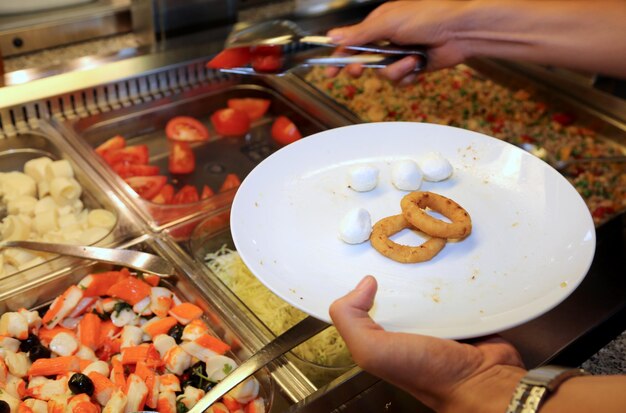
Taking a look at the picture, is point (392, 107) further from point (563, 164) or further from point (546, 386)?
point (546, 386)

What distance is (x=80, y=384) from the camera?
4.53ft

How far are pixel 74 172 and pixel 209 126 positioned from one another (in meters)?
0.60

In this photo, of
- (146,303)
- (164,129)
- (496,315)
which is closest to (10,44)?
(164,129)

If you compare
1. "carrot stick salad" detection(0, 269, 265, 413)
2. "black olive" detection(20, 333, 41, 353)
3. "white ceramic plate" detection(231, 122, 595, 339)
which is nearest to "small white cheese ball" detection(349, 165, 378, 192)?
"white ceramic plate" detection(231, 122, 595, 339)

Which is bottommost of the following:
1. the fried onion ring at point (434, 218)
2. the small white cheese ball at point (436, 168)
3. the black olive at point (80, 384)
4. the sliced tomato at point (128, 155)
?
the black olive at point (80, 384)

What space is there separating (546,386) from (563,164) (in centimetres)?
147

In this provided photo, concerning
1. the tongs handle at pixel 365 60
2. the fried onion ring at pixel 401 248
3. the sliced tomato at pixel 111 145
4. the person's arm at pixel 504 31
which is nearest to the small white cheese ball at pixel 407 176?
the fried onion ring at pixel 401 248

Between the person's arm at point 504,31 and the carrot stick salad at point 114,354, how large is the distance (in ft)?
3.38

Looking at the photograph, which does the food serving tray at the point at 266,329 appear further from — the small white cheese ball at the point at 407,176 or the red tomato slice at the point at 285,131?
the red tomato slice at the point at 285,131

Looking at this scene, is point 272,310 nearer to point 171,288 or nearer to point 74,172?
point 171,288

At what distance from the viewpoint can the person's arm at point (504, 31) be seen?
196 cm

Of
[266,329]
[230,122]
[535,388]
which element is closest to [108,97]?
[230,122]

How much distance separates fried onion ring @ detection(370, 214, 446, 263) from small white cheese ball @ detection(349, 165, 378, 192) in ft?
0.54

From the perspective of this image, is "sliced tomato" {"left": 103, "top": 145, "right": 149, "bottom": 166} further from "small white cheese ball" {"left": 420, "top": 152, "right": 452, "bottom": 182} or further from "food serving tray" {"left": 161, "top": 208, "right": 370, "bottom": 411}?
"small white cheese ball" {"left": 420, "top": 152, "right": 452, "bottom": 182}
